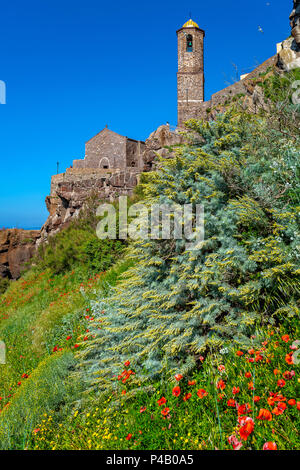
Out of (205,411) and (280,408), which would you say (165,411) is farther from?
(280,408)

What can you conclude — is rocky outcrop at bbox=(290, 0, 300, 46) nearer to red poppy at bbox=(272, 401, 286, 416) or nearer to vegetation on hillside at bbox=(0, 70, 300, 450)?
vegetation on hillside at bbox=(0, 70, 300, 450)

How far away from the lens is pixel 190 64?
1596 inches

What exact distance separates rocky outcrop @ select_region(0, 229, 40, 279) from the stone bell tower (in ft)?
97.7

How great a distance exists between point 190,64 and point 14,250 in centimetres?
3457

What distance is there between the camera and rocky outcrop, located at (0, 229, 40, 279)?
1498 cm

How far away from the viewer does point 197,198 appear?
138 inches

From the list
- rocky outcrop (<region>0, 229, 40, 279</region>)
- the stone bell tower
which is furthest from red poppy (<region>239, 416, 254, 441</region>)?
the stone bell tower

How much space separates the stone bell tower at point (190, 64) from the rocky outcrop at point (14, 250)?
29774 millimetres

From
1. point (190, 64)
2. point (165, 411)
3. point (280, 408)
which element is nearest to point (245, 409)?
point (280, 408)

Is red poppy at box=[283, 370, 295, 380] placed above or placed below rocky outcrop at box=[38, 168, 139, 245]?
below

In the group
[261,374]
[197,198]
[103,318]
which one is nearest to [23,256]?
[103,318]
